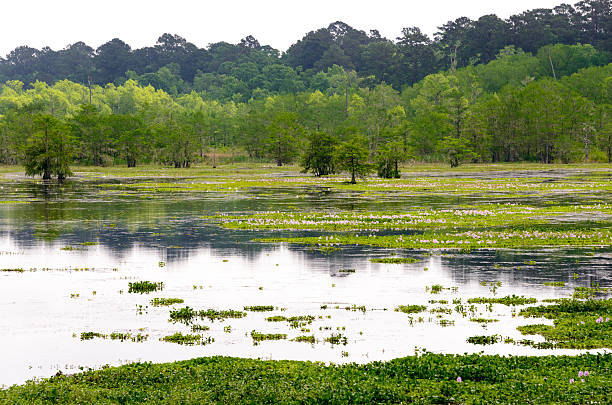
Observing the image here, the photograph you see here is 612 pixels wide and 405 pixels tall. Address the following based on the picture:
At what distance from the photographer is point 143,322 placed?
61.2 ft

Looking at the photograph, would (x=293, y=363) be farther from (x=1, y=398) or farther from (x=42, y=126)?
(x=42, y=126)

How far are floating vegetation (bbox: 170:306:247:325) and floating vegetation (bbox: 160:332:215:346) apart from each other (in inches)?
66.4

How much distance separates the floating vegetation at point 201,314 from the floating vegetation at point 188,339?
169 cm

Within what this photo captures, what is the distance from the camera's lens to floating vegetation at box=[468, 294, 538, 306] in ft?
65.9

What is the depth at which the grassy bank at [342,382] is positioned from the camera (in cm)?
1222

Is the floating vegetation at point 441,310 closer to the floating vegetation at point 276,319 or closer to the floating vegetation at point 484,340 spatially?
the floating vegetation at point 484,340

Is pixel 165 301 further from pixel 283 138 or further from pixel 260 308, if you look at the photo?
pixel 283 138

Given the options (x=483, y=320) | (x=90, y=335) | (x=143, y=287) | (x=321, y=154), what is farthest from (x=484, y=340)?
(x=321, y=154)

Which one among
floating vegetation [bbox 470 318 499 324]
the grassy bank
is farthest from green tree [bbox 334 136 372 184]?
the grassy bank

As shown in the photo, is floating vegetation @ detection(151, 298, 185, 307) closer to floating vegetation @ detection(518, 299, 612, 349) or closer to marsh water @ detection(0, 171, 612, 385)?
marsh water @ detection(0, 171, 612, 385)

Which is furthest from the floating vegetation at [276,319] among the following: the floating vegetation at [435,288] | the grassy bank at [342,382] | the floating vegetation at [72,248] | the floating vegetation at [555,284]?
the floating vegetation at [72,248]

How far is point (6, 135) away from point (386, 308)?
144032 millimetres

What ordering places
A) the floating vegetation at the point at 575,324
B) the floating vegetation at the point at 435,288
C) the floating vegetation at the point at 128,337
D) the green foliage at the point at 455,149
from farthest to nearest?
the green foliage at the point at 455,149, the floating vegetation at the point at 435,288, the floating vegetation at the point at 128,337, the floating vegetation at the point at 575,324

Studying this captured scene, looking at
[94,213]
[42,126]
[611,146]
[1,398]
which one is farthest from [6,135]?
[1,398]
